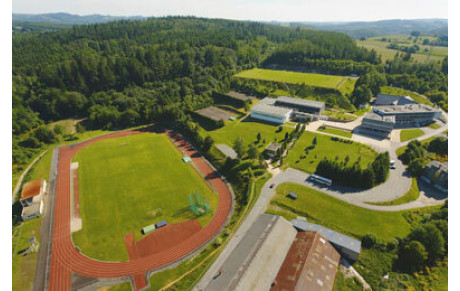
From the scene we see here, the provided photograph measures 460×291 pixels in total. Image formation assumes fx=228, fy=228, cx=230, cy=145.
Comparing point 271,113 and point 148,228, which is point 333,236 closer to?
point 148,228

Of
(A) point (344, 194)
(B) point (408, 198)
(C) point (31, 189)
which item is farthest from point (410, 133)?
(C) point (31, 189)

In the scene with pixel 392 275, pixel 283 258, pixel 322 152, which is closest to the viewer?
pixel 392 275

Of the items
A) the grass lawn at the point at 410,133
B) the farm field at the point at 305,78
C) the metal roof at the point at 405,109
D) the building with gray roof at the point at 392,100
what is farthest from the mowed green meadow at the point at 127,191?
the building with gray roof at the point at 392,100

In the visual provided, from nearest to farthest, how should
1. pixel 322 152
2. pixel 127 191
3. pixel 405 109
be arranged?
pixel 127 191 < pixel 322 152 < pixel 405 109

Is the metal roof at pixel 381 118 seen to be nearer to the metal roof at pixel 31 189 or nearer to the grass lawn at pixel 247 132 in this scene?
the grass lawn at pixel 247 132

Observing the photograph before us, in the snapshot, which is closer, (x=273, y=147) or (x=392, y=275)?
(x=392, y=275)
